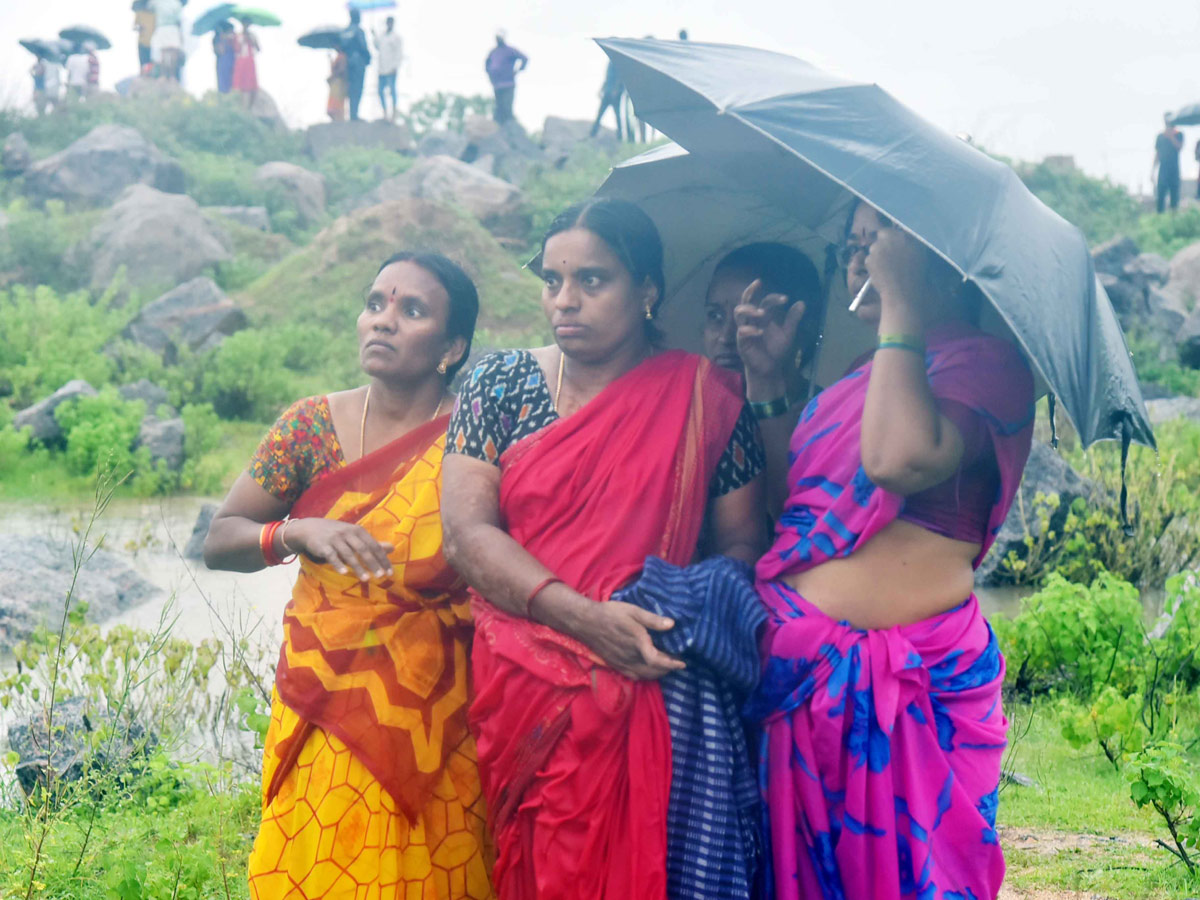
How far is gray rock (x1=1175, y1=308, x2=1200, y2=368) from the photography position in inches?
688

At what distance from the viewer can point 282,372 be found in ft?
46.4

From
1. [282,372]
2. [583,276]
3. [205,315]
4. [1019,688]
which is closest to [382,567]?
[583,276]

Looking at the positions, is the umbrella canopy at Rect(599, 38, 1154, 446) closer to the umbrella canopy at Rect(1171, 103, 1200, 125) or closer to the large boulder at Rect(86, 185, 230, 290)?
the large boulder at Rect(86, 185, 230, 290)

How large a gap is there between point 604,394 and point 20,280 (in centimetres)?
1785

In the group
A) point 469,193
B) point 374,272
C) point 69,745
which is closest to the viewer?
point 69,745

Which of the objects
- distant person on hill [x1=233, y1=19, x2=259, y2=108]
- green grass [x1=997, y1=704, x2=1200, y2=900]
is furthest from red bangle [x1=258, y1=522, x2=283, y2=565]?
distant person on hill [x1=233, y1=19, x2=259, y2=108]

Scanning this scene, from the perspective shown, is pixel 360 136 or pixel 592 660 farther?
pixel 360 136

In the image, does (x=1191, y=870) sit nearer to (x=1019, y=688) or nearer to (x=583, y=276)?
(x=1019, y=688)

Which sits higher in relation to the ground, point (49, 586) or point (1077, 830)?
point (1077, 830)

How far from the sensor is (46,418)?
11.3 meters

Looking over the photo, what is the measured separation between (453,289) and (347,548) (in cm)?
68

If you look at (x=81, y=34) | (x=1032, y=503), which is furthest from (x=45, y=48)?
(x=1032, y=503)

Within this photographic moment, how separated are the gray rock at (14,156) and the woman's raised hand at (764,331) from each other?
73.7 feet

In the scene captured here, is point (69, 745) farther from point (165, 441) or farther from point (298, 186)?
point (298, 186)
